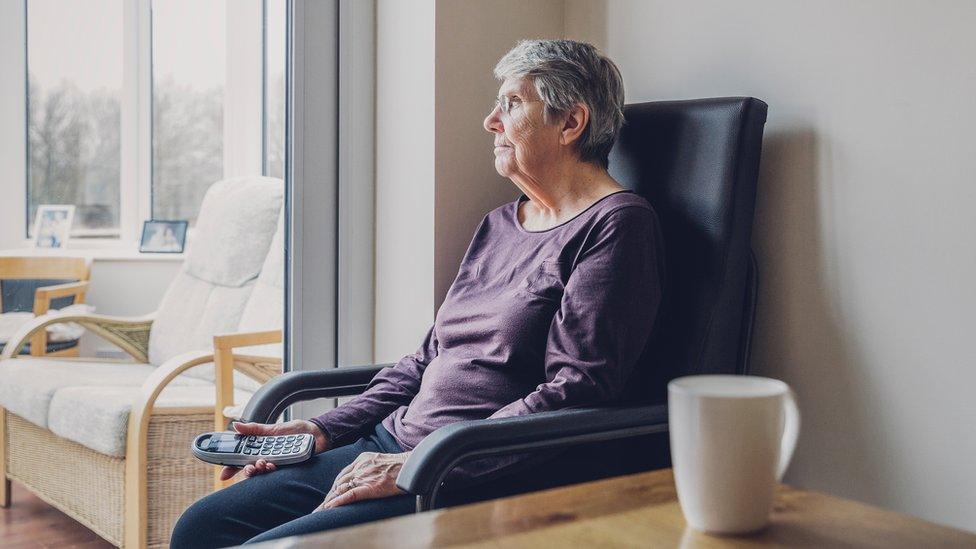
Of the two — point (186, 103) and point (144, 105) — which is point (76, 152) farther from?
point (186, 103)

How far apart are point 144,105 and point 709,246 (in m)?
2.32

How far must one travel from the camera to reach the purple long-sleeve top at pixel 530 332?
130cm

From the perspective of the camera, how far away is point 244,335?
232cm

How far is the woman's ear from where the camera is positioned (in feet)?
5.05

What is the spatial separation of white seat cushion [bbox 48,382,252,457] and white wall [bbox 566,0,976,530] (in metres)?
1.47

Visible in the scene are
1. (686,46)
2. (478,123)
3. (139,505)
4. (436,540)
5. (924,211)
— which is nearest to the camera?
(436,540)

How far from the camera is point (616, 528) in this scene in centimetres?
65

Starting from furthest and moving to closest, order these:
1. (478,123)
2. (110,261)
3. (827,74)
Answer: (110,261) < (478,123) < (827,74)

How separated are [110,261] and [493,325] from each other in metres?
1.93

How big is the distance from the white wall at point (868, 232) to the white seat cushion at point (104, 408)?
57.8 inches

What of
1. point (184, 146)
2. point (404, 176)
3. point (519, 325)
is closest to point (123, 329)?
point (184, 146)

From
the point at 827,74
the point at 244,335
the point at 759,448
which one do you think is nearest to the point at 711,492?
the point at 759,448

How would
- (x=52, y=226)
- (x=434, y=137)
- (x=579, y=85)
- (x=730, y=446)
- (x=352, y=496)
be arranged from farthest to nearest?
(x=52, y=226) < (x=434, y=137) < (x=579, y=85) < (x=352, y=496) < (x=730, y=446)

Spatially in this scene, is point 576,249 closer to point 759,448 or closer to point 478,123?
point 478,123
